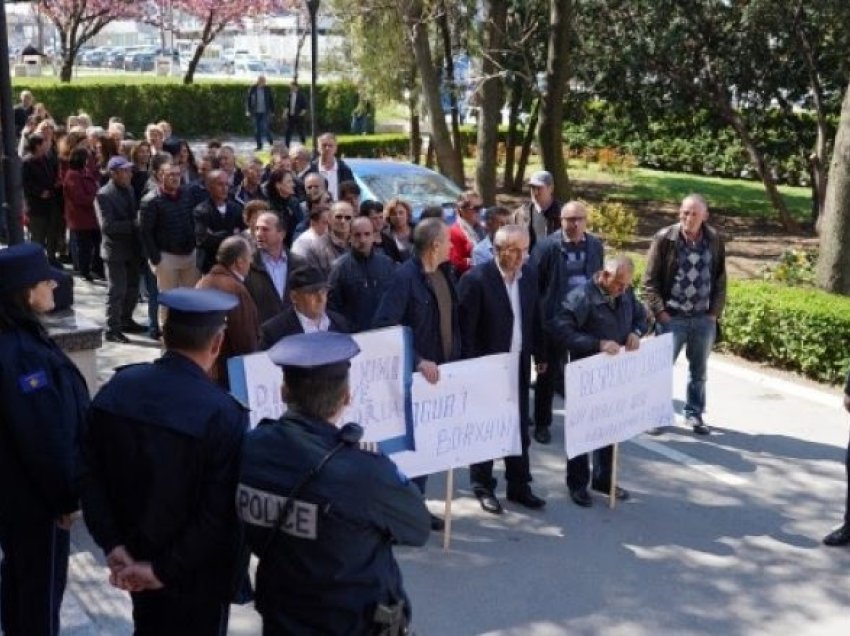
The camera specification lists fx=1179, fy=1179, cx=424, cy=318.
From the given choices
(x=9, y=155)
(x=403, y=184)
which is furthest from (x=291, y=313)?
(x=403, y=184)

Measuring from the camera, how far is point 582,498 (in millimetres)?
7492

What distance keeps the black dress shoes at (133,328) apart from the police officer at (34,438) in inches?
276

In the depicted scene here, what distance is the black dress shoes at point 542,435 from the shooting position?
8.76m

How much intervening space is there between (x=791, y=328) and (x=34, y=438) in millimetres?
8013

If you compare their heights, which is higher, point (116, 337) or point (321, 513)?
point (321, 513)

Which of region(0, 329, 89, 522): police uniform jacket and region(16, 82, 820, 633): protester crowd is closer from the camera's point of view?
region(16, 82, 820, 633): protester crowd

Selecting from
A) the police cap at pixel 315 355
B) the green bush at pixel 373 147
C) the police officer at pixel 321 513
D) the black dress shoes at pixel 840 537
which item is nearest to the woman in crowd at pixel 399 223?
the black dress shoes at pixel 840 537

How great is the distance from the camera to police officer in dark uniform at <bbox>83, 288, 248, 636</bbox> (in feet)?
12.5

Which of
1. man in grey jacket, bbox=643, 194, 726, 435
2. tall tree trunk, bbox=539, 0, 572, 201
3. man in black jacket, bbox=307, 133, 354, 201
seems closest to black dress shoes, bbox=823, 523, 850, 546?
man in grey jacket, bbox=643, 194, 726, 435

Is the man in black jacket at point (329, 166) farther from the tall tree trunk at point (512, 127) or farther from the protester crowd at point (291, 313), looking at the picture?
the tall tree trunk at point (512, 127)

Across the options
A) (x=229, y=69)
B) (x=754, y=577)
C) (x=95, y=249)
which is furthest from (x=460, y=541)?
(x=229, y=69)

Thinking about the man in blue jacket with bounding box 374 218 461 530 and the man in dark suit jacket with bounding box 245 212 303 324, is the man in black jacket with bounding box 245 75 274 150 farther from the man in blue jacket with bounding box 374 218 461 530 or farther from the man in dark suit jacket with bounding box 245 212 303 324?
the man in blue jacket with bounding box 374 218 461 530

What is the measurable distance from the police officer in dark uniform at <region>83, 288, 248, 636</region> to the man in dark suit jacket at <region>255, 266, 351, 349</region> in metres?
2.19

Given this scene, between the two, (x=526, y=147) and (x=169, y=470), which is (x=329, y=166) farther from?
(x=526, y=147)
